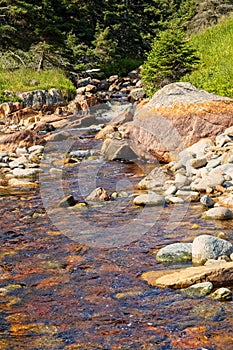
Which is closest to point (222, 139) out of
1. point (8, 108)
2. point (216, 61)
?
point (216, 61)

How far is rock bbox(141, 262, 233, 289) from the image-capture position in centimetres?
422

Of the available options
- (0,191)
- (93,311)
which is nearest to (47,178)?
(0,191)

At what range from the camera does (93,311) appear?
12.9ft

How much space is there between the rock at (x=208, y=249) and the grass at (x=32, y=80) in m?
17.3

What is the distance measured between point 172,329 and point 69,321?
0.86 meters

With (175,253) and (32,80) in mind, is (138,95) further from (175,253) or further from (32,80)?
(175,253)

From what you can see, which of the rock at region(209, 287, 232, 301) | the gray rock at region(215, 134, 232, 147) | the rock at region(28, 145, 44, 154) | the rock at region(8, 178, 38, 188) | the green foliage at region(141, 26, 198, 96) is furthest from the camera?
the green foliage at region(141, 26, 198, 96)

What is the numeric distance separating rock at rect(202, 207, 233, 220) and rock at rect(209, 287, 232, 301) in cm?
229

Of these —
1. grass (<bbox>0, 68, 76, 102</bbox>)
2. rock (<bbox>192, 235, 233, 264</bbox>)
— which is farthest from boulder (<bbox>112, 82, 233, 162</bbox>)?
grass (<bbox>0, 68, 76, 102</bbox>)

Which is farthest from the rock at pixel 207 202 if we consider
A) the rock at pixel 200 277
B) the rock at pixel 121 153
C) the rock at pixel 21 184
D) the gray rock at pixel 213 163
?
the rock at pixel 121 153

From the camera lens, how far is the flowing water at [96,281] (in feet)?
11.5

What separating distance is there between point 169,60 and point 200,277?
13268mm

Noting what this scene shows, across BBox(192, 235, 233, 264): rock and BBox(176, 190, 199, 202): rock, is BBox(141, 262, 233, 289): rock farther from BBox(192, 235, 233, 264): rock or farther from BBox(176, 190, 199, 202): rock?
BBox(176, 190, 199, 202): rock

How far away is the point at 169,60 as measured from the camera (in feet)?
53.8
